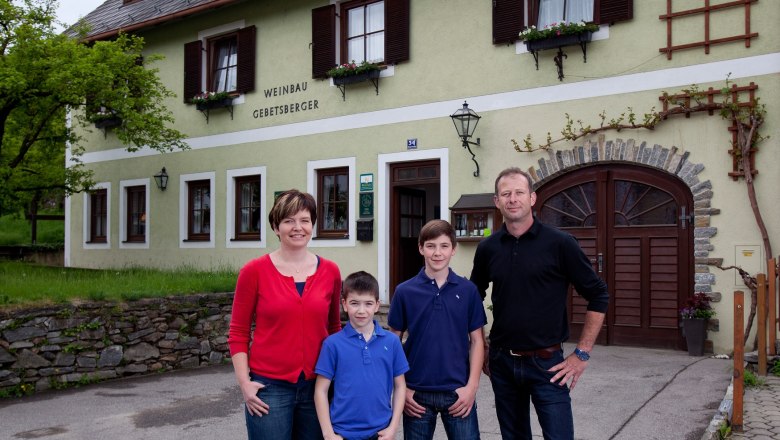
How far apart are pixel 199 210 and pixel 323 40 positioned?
4.29 metres

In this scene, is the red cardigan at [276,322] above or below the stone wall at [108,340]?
above

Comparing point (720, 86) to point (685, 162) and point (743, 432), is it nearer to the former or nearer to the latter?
point (685, 162)

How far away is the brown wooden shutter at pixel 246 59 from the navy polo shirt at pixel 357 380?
10.8 m

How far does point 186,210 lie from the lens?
1448 centimetres

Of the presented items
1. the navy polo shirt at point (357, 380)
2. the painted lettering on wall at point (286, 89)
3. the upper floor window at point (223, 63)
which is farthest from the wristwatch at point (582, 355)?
the upper floor window at point (223, 63)

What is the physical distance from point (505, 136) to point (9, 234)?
19583 mm

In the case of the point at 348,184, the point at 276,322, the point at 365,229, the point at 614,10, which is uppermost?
the point at 614,10

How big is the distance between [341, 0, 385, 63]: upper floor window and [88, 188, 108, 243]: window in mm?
7180

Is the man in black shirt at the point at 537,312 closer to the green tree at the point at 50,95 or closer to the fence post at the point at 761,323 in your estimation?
the fence post at the point at 761,323

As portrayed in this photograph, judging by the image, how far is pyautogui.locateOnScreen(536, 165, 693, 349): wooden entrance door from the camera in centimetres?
900

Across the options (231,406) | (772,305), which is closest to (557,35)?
(772,305)

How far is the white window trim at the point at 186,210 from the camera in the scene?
13836mm

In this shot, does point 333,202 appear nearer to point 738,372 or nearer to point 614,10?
point 614,10

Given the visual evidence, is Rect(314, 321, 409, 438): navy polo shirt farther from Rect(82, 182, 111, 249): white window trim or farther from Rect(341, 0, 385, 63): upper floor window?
Rect(82, 182, 111, 249): white window trim
